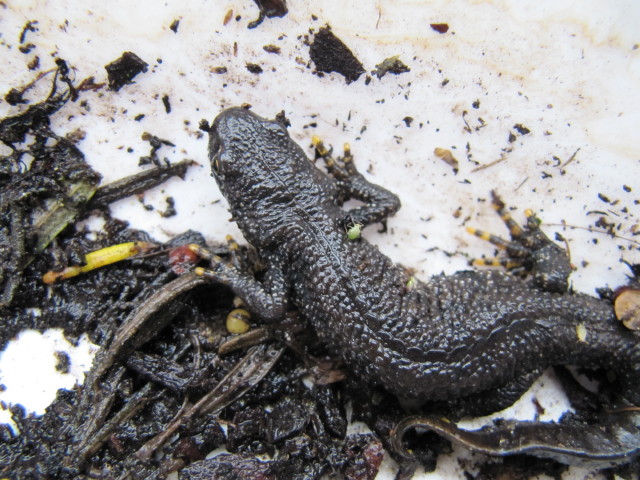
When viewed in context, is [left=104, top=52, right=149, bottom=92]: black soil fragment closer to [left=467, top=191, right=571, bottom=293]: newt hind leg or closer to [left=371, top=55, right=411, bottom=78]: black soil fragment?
[left=371, top=55, right=411, bottom=78]: black soil fragment

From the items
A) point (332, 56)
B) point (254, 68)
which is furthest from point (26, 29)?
point (332, 56)

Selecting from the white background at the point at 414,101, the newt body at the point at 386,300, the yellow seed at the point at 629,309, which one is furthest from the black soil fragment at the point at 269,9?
the yellow seed at the point at 629,309

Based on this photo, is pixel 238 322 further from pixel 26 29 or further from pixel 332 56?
pixel 26 29

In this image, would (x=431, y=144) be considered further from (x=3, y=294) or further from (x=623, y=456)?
(x=3, y=294)

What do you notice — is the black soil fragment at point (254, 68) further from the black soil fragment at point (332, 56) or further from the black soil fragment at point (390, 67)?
the black soil fragment at point (390, 67)

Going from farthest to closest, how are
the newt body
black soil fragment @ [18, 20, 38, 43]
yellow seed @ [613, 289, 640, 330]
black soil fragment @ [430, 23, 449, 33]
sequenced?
1. black soil fragment @ [430, 23, 449, 33]
2. black soil fragment @ [18, 20, 38, 43]
3. yellow seed @ [613, 289, 640, 330]
4. the newt body

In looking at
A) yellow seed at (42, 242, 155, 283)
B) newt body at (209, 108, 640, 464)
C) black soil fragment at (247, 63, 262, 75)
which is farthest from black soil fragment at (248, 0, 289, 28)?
yellow seed at (42, 242, 155, 283)

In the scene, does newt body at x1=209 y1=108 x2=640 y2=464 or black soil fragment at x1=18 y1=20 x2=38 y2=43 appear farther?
black soil fragment at x1=18 y1=20 x2=38 y2=43
